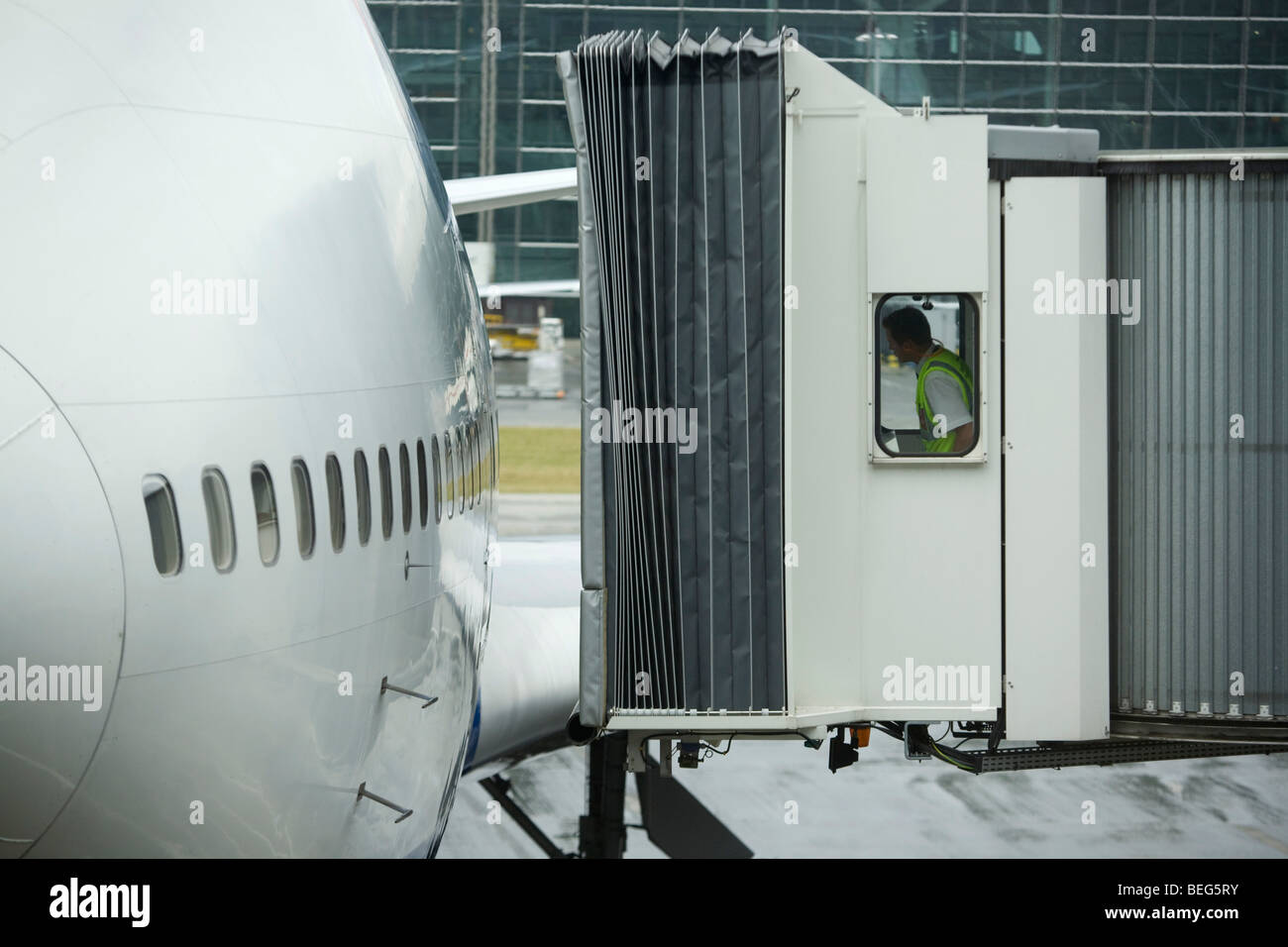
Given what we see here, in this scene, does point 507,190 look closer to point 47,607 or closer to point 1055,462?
point 1055,462

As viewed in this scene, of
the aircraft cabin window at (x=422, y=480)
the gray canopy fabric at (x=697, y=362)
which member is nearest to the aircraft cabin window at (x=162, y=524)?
the aircraft cabin window at (x=422, y=480)

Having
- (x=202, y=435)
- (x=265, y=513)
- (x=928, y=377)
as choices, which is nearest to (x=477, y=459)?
(x=928, y=377)

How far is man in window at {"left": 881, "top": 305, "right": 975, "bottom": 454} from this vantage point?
22.4 feet

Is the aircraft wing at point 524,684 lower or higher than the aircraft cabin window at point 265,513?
lower

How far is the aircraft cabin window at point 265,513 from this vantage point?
15.6ft

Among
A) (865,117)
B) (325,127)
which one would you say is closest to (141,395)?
(325,127)

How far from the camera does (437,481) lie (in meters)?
6.70

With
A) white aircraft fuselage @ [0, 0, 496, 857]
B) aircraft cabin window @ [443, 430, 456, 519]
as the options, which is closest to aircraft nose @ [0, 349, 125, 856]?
white aircraft fuselage @ [0, 0, 496, 857]

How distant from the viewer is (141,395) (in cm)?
436

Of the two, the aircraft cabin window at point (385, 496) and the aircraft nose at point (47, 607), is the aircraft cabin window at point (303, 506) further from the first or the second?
the aircraft nose at point (47, 607)

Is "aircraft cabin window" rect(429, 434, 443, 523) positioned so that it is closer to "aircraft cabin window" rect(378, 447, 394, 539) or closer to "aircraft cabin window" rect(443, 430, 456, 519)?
"aircraft cabin window" rect(443, 430, 456, 519)

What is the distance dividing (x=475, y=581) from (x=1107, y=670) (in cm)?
300

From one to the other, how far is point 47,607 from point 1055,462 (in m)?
4.41
